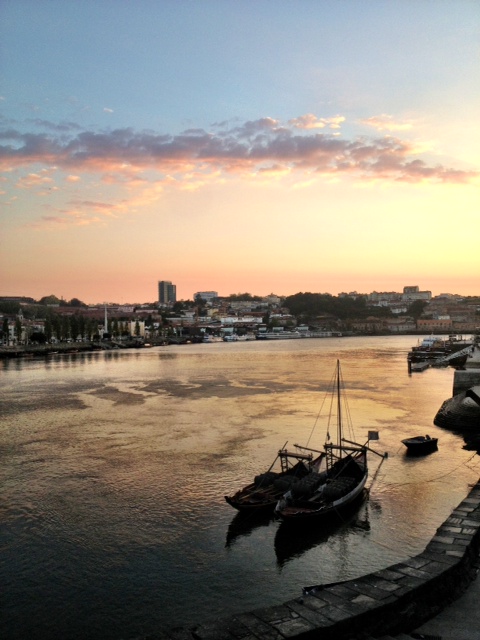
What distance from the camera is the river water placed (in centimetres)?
527

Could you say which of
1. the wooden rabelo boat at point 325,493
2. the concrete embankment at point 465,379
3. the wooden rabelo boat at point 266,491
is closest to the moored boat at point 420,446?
the wooden rabelo boat at point 325,493

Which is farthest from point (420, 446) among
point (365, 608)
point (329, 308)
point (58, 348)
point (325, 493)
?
point (329, 308)

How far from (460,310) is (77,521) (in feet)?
350

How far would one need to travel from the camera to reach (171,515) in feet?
23.9

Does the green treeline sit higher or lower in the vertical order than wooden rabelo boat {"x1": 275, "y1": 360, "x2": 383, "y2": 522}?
higher

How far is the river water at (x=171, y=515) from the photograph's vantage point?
527 cm

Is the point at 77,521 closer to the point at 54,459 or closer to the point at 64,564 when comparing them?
the point at 64,564

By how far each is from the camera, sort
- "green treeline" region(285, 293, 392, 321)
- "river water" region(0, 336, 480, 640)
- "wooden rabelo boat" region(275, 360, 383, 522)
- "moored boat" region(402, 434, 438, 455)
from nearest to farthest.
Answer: "river water" region(0, 336, 480, 640)
"wooden rabelo boat" region(275, 360, 383, 522)
"moored boat" region(402, 434, 438, 455)
"green treeline" region(285, 293, 392, 321)

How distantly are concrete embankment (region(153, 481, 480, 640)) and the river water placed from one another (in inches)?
43.0

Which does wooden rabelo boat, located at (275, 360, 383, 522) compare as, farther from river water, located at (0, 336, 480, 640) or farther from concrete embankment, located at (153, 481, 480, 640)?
concrete embankment, located at (153, 481, 480, 640)

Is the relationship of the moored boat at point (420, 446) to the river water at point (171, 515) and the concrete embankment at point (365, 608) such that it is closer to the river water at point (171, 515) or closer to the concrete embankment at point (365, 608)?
the river water at point (171, 515)

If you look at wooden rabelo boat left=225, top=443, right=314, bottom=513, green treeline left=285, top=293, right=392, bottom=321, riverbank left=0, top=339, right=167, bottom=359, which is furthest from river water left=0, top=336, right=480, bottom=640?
green treeline left=285, top=293, right=392, bottom=321

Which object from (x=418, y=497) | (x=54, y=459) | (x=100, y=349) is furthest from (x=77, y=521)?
(x=100, y=349)

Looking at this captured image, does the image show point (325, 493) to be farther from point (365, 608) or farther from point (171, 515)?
point (365, 608)
